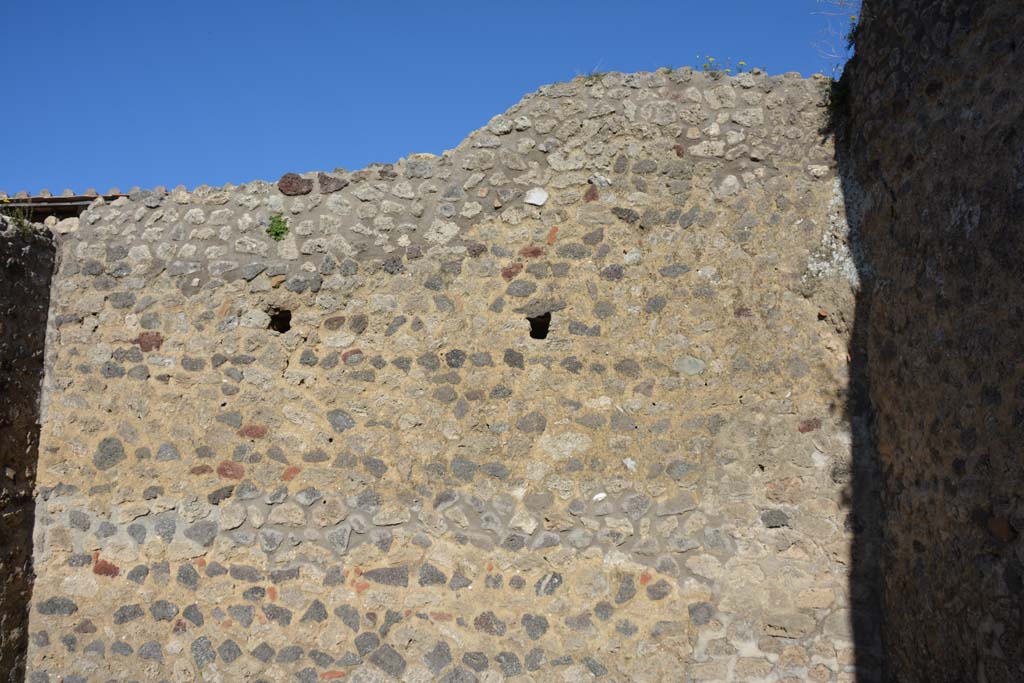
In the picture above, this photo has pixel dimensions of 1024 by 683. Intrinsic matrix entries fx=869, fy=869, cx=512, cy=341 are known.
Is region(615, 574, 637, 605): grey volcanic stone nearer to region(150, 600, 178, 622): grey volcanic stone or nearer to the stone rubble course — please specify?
the stone rubble course

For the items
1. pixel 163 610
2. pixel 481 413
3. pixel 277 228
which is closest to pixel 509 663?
pixel 481 413

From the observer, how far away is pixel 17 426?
17.3 ft

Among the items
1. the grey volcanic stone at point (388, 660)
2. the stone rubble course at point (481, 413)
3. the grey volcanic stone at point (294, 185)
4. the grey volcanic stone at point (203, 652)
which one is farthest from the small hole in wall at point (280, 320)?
the grey volcanic stone at point (388, 660)

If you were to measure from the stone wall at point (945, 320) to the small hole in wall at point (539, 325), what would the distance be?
179 centimetres

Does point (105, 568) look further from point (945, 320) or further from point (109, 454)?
point (945, 320)

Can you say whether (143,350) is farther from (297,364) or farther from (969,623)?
(969,623)

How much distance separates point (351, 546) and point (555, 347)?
1653 millimetres

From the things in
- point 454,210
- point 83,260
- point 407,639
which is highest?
point 454,210

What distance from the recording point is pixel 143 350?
5.48 meters

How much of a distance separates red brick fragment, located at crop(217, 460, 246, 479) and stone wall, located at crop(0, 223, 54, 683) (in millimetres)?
1229

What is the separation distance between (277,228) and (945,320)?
152 inches

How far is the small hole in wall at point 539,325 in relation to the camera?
5.25 meters

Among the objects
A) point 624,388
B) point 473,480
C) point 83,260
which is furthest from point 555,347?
point 83,260

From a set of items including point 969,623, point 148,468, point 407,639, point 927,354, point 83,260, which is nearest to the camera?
point 969,623
